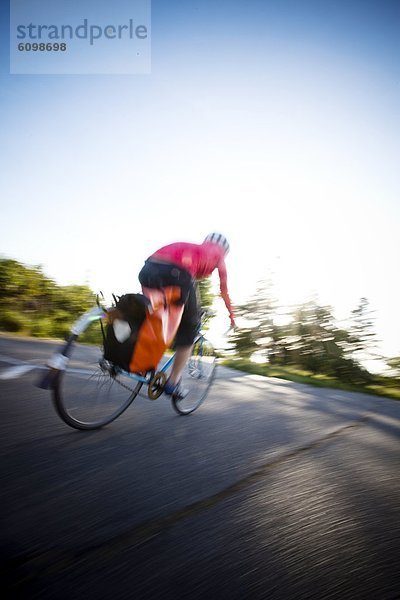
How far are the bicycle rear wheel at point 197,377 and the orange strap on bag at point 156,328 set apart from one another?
78cm

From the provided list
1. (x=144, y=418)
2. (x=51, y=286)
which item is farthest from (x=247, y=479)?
(x=51, y=286)

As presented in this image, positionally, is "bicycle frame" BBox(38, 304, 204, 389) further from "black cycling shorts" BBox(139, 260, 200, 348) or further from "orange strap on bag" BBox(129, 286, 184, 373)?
"black cycling shorts" BBox(139, 260, 200, 348)

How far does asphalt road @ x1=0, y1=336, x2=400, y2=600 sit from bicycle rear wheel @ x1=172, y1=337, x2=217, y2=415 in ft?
1.09

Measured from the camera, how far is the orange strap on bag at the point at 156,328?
7.85 ft

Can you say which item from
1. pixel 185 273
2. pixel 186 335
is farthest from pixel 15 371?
pixel 185 273

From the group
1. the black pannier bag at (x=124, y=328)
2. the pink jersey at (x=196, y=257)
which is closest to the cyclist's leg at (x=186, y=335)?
the pink jersey at (x=196, y=257)

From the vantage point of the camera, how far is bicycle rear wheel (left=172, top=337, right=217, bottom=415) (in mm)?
3277

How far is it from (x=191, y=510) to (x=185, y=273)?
1734mm

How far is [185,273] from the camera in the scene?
8.92 feet

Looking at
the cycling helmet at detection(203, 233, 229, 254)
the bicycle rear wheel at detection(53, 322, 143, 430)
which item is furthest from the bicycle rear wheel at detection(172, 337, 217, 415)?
the cycling helmet at detection(203, 233, 229, 254)

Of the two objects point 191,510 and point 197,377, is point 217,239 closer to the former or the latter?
point 197,377

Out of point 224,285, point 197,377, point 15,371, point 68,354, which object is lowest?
point 197,377

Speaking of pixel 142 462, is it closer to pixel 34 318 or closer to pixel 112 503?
pixel 112 503

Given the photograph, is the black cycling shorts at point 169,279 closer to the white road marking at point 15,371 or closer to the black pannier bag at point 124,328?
the black pannier bag at point 124,328
